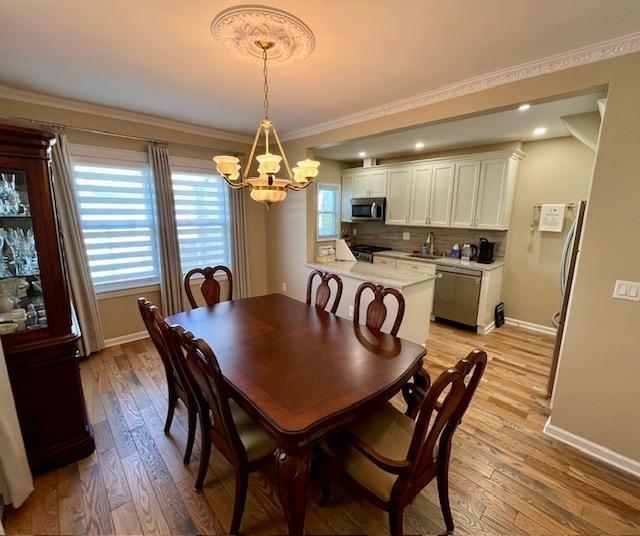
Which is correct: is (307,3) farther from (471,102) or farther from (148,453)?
(148,453)

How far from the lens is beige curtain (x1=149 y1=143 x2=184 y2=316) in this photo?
3.44 m

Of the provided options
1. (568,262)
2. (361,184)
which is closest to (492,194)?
(568,262)

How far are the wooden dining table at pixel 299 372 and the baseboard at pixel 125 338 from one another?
1781 millimetres

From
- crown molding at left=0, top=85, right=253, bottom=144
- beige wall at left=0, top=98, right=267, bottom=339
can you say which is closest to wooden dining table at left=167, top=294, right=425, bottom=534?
beige wall at left=0, top=98, right=267, bottom=339

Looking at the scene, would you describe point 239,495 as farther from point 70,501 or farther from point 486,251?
point 486,251

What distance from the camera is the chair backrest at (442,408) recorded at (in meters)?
1.02

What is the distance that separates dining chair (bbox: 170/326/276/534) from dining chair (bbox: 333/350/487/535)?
425mm

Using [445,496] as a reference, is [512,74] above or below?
above

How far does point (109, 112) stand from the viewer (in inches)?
120

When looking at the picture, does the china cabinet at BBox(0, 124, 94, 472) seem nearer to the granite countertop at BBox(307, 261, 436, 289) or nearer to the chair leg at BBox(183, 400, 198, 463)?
the chair leg at BBox(183, 400, 198, 463)

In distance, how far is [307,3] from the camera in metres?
1.44

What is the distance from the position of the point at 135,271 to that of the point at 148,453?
228cm

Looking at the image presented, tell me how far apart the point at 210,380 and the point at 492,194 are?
414cm

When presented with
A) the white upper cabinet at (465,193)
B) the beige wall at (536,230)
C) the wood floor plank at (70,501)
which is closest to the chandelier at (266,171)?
the wood floor plank at (70,501)
